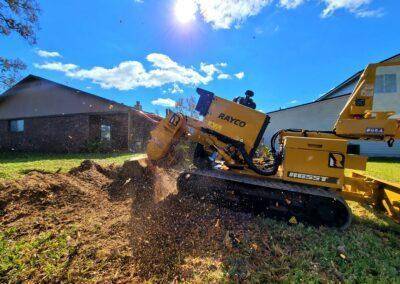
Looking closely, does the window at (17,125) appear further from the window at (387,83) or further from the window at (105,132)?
the window at (387,83)

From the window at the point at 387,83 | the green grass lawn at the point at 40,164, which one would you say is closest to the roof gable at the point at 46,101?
the green grass lawn at the point at 40,164

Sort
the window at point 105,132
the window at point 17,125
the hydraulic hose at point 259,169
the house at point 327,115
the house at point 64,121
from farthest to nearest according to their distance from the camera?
the window at point 17,125, the house at point 327,115, the window at point 105,132, the house at point 64,121, the hydraulic hose at point 259,169

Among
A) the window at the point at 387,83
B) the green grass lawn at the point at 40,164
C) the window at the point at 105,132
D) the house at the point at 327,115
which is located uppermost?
the window at the point at 387,83

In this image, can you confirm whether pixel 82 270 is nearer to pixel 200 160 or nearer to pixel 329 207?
pixel 200 160

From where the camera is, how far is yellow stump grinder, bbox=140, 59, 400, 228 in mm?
4652

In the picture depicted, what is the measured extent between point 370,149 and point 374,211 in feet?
56.2

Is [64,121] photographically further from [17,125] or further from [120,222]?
[120,222]

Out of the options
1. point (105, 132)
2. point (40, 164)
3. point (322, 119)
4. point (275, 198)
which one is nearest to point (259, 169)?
point (275, 198)

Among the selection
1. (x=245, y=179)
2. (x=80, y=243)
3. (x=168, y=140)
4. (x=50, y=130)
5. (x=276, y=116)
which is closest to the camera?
(x=80, y=243)

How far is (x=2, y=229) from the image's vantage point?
4160 mm

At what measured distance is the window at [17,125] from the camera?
2070 centimetres

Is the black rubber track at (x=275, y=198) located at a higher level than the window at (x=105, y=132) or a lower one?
lower

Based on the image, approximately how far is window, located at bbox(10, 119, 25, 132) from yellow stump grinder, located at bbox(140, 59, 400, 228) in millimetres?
19881

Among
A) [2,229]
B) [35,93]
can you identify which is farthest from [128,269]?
[35,93]
